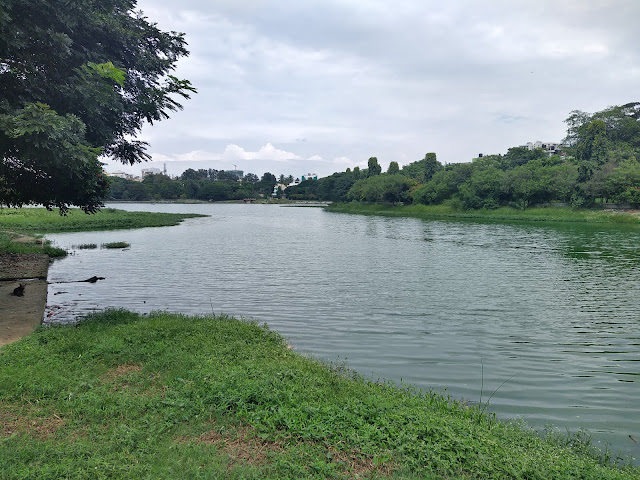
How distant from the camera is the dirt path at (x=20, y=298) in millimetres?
10578

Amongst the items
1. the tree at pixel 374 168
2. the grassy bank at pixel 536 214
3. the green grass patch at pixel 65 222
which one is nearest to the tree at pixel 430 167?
the grassy bank at pixel 536 214

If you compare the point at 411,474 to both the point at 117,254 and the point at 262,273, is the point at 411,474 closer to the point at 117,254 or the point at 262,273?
the point at 262,273

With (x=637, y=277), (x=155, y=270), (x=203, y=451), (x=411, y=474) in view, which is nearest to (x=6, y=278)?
(x=155, y=270)

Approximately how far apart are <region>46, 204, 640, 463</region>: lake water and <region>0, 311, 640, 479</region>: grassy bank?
1974 millimetres

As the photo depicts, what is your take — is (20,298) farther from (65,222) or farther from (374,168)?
(374,168)

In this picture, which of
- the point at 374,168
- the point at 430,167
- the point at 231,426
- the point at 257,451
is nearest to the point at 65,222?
the point at 231,426

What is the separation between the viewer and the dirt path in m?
10.6

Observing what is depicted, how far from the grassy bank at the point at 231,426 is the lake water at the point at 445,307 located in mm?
1974

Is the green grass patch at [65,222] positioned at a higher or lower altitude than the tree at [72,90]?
lower

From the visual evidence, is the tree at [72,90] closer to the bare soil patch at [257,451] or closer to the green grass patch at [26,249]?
the bare soil patch at [257,451]

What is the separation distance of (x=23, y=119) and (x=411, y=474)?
9.80 m

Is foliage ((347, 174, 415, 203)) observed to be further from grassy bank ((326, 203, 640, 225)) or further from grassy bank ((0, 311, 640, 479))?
grassy bank ((0, 311, 640, 479))

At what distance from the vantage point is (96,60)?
11.9 meters

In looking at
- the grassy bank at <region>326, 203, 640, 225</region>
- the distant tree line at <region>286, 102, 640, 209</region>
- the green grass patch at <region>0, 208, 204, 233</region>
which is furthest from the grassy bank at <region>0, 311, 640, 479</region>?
the distant tree line at <region>286, 102, 640, 209</region>
